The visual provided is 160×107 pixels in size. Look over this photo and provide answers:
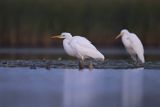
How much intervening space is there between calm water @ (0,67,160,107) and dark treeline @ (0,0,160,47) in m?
12.4

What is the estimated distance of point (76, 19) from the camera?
94.3 feet

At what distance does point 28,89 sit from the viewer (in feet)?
34.9

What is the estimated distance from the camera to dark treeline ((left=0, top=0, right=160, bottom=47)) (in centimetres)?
2697

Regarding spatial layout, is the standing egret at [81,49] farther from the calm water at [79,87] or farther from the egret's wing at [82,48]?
the calm water at [79,87]

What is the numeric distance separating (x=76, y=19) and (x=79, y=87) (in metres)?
17.6

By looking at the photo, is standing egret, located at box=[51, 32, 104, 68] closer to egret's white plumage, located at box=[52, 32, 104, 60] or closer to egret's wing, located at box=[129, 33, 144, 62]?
egret's white plumage, located at box=[52, 32, 104, 60]

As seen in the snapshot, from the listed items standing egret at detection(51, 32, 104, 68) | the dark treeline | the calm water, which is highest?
the dark treeline

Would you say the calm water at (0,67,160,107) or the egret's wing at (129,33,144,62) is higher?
the egret's wing at (129,33,144,62)

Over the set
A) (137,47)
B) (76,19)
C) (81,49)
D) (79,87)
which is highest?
(76,19)

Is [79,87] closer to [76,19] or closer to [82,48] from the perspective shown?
[82,48]

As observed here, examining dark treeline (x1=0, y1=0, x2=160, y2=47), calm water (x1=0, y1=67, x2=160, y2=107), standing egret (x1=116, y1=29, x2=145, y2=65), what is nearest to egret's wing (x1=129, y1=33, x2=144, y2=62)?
standing egret (x1=116, y1=29, x2=145, y2=65)

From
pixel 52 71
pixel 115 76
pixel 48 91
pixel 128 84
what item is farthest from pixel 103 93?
pixel 52 71

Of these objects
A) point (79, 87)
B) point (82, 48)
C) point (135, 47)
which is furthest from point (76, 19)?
point (79, 87)

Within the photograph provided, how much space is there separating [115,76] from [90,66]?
171 centimetres
